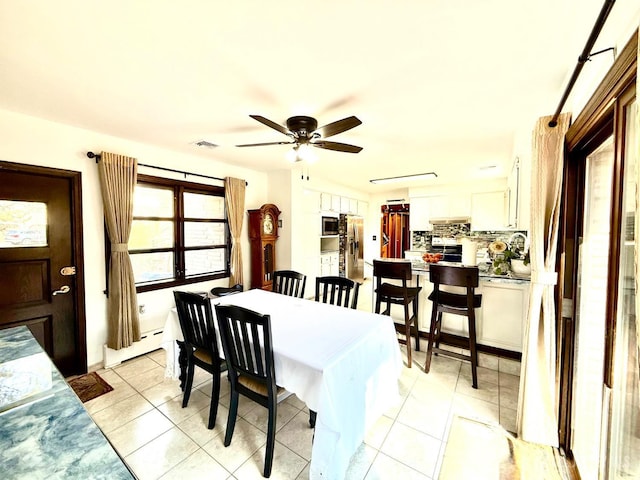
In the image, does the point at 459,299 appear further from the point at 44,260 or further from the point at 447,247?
the point at 44,260

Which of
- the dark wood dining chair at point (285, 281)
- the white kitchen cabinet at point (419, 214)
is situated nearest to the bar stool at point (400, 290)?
the dark wood dining chair at point (285, 281)

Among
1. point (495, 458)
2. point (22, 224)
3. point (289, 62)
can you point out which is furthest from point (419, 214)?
point (22, 224)

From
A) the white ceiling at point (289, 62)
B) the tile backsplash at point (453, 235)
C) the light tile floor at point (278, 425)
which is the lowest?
the light tile floor at point (278, 425)

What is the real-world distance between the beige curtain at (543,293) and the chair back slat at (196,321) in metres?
2.10

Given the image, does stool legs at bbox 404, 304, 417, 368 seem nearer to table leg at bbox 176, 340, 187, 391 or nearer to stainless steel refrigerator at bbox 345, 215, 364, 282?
table leg at bbox 176, 340, 187, 391

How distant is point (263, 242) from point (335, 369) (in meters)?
3.05

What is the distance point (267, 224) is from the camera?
172 inches

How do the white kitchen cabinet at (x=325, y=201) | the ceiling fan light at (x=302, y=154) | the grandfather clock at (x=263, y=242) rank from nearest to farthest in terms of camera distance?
the ceiling fan light at (x=302, y=154)
the grandfather clock at (x=263, y=242)
the white kitchen cabinet at (x=325, y=201)

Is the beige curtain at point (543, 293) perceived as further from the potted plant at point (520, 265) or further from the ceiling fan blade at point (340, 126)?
the ceiling fan blade at point (340, 126)

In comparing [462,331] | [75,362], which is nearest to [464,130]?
[462,331]

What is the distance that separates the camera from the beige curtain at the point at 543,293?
1.65m

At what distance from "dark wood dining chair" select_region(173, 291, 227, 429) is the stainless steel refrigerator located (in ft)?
14.0

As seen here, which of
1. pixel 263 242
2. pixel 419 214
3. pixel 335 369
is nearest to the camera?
pixel 335 369

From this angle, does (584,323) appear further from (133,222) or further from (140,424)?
(133,222)
